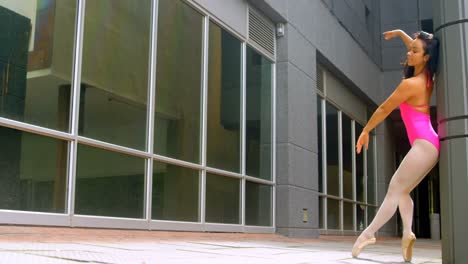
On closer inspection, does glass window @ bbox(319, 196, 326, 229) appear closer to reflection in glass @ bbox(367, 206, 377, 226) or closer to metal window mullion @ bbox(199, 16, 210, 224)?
reflection in glass @ bbox(367, 206, 377, 226)

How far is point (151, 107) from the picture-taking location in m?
8.72

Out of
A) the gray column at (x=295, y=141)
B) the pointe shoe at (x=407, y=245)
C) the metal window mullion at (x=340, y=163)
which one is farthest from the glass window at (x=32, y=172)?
the metal window mullion at (x=340, y=163)

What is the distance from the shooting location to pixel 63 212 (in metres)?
6.84

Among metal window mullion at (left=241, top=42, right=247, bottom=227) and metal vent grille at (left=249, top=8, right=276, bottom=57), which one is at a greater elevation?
Answer: metal vent grille at (left=249, top=8, right=276, bottom=57)

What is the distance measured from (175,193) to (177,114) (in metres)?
1.27

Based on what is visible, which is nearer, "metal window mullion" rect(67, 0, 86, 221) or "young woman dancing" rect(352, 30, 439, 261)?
"young woman dancing" rect(352, 30, 439, 261)

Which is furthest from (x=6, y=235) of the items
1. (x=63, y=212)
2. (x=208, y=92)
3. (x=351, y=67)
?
(x=351, y=67)

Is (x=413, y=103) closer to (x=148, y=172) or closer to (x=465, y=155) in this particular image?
(x=465, y=155)

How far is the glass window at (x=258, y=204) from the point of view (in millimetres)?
11523

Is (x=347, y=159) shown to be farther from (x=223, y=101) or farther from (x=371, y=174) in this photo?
(x=223, y=101)

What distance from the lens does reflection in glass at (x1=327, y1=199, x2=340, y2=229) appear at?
15.9 meters

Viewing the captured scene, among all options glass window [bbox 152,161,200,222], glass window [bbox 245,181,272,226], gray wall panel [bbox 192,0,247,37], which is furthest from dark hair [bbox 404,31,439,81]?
glass window [bbox 245,181,272,226]

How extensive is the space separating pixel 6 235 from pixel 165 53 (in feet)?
14.0

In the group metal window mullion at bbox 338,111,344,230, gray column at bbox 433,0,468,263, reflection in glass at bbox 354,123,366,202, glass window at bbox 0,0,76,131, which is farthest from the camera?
reflection in glass at bbox 354,123,366,202
